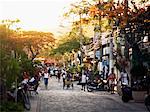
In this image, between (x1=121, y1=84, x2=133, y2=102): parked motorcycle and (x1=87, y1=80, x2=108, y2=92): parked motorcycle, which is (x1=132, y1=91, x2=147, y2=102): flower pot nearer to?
(x1=121, y1=84, x2=133, y2=102): parked motorcycle

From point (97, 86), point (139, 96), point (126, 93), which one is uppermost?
point (97, 86)

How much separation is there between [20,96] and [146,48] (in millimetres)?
14192

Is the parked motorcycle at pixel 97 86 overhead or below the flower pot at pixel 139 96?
overhead

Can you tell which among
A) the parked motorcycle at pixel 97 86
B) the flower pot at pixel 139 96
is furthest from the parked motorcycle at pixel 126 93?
the parked motorcycle at pixel 97 86

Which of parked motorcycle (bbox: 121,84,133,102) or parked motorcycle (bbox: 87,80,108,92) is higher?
parked motorcycle (bbox: 87,80,108,92)

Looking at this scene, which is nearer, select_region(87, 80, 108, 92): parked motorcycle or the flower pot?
the flower pot

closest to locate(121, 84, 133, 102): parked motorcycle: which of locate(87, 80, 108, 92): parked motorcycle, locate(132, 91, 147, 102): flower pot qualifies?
locate(132, 91, 147, 102): flower pot

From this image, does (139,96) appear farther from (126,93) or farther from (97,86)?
(97,86)

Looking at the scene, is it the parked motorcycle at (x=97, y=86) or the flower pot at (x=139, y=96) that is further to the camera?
the parked motorcycle at (x=97, y=86)

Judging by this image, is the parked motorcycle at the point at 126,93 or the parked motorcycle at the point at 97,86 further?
the parked motorcycle at the point at 97,86

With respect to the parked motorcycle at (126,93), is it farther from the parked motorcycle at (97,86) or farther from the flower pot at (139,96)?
the parked motorcycle at (97,86)

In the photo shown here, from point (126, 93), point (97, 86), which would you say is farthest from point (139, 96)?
point (97, 86)

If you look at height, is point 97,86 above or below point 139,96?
above

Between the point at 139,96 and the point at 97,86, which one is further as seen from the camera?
the point at 97,86
